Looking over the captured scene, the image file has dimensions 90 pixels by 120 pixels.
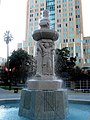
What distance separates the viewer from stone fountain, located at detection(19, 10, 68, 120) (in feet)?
26.5

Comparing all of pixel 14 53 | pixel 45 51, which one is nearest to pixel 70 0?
pixel 14 53

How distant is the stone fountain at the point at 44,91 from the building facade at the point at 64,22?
65.3 m

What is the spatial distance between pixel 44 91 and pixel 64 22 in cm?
7662

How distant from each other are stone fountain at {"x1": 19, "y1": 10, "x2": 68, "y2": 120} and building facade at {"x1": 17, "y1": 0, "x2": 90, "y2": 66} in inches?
2570

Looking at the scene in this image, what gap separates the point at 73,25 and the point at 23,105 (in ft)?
246

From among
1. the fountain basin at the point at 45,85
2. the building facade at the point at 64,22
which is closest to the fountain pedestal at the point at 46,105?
the fountain basin at the point at 45,85

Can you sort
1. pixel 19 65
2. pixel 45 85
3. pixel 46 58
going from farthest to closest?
pixel 19 65
pixel 46 58
pixel 45 85

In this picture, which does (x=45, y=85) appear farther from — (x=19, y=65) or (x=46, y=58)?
(x=19, y=65)

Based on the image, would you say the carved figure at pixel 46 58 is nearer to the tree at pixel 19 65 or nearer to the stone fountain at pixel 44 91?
the stone fountain at pixel 44 91

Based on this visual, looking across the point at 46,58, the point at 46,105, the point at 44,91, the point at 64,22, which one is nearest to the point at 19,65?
the point at 64,22

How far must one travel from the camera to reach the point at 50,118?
8.03 m

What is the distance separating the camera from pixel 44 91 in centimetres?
830

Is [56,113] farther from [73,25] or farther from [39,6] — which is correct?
[39,6]

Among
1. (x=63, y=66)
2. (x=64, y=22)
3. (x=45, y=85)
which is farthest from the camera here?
(x=64, y=22)
